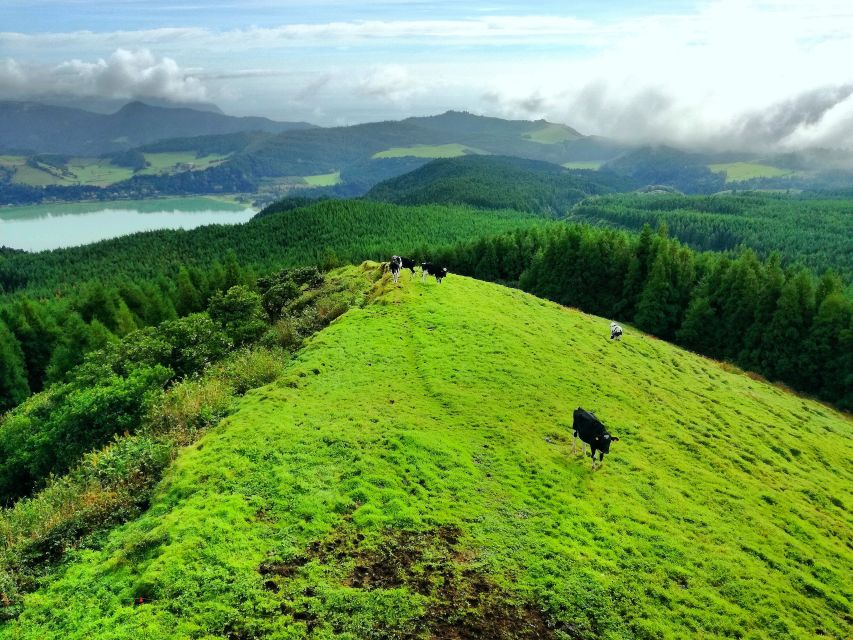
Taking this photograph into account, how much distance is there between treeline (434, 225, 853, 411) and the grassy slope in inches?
1479

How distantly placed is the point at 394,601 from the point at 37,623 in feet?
31.9

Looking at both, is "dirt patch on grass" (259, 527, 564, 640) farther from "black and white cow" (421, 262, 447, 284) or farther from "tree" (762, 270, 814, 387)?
"tree" (762, 270, 814, 387)

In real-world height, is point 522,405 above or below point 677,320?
above

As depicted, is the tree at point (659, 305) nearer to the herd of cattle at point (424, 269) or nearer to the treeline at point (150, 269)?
the herd of cattle at point (424, 269)

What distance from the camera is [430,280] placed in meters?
47.1

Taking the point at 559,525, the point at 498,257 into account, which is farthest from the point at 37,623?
the point at 498,257

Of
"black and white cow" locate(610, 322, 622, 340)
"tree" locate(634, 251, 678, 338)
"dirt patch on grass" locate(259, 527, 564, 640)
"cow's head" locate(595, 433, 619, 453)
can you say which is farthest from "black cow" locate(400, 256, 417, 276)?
"tree" locate(634, 251, 678, 338)

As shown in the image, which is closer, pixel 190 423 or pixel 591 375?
pixel 190 423

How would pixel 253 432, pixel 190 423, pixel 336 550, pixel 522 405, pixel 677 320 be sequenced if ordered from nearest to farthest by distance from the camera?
pixel 336 550 < pixel 253 432 < pixel 190 423 < pixel 522 405 < pixel 677 320

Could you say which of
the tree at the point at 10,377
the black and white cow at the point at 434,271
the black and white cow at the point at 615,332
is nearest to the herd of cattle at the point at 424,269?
the black and white cow at the point at 434,271

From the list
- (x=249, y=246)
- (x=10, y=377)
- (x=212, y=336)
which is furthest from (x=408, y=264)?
(x=249, y=246)

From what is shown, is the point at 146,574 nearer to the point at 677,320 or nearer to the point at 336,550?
the point at 336,550

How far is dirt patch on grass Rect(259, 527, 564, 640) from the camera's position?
1362 cm

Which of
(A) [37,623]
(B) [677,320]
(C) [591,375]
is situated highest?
(A) [37,623]
